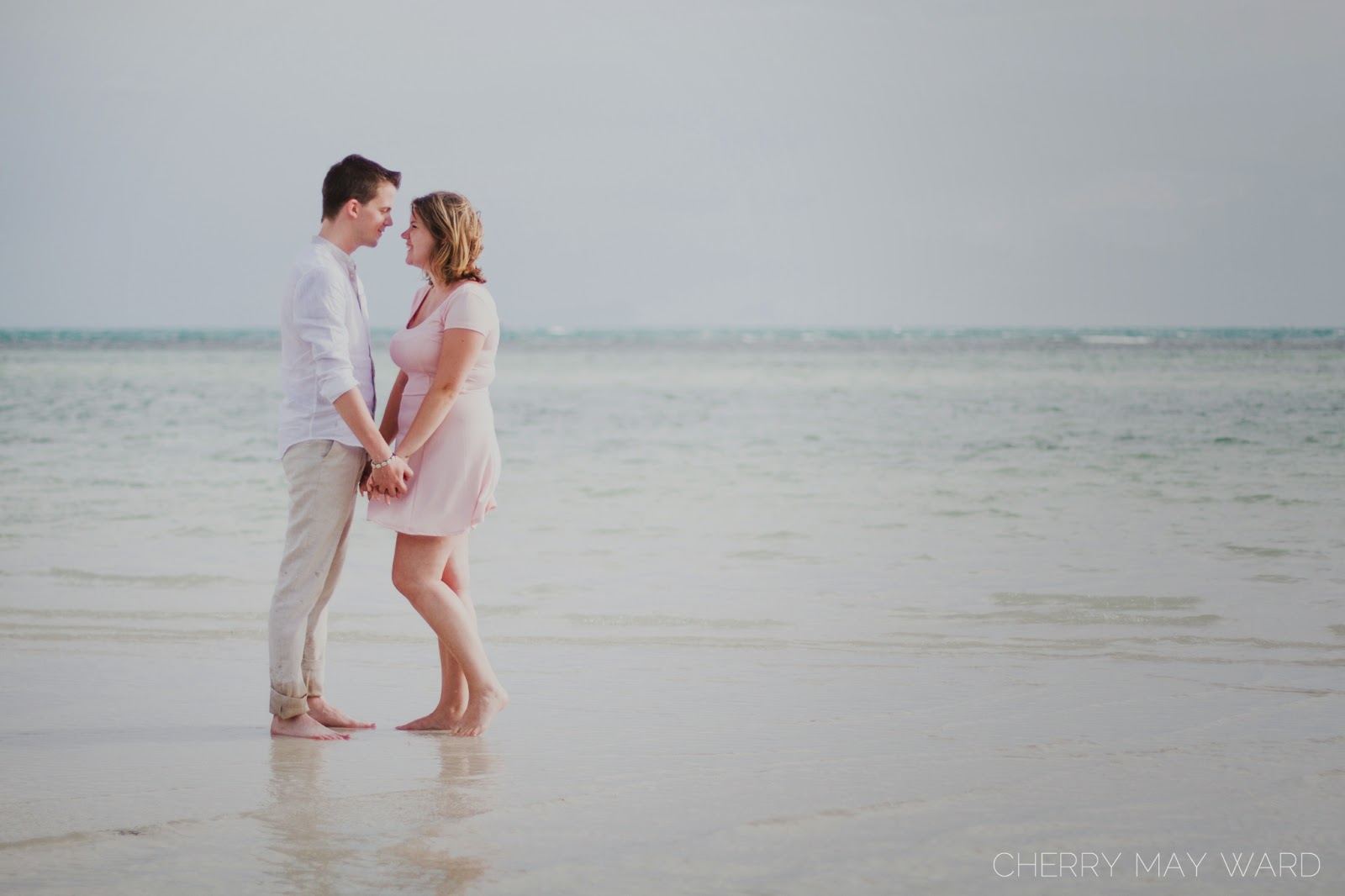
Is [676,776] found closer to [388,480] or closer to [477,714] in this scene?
[477,714]

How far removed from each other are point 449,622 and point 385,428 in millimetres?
618

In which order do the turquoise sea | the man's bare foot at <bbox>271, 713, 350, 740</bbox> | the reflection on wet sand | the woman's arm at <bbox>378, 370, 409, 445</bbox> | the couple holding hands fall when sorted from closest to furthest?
the reflection on wet sand
the turquoise sea
the couple holding hands
the man's bare foot at <bbox>271, 713, 350, 740</bbox>
the woman's arm at <bbox>378, 370, 409, 445</bbox>

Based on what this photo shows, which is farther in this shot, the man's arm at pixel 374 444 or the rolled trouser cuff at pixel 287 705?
the rolled trouser cuff at pixel 287 705

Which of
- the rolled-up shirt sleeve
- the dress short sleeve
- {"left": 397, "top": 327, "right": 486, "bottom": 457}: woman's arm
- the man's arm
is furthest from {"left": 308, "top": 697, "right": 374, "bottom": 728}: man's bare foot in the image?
the dress short sleeve

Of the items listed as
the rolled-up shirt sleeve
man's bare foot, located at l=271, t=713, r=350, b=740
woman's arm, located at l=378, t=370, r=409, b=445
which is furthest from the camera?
woman's arm, located at l=378, t=370, r=409, b=445

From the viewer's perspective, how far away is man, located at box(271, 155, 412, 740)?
3.67 metres

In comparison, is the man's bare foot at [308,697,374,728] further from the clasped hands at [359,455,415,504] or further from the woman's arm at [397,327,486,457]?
the woman's arm at [397,327,486,457]

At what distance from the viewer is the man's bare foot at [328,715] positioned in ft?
13.0

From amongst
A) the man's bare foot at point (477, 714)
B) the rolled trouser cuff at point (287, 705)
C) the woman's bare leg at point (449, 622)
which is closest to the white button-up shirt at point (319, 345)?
the woman's bare leg at point (449, 622)

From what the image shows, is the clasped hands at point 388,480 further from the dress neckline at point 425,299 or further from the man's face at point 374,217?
the man's face at point 374,217

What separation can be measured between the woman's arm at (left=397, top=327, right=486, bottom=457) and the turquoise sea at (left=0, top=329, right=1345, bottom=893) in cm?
93

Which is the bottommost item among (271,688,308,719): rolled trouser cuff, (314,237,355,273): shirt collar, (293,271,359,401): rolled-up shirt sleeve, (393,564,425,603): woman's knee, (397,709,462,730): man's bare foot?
(397,709,462,730): man's bare foot

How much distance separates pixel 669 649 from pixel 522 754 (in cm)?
150

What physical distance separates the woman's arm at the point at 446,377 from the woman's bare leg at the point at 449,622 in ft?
1.10
